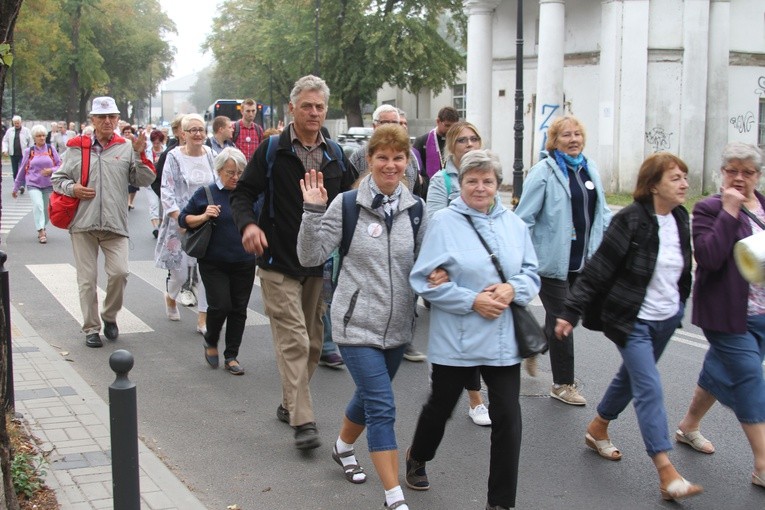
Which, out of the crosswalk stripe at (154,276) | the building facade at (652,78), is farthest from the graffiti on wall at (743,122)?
the crosswalk stripe at (154,276)

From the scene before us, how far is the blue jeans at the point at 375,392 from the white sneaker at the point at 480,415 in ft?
5.71

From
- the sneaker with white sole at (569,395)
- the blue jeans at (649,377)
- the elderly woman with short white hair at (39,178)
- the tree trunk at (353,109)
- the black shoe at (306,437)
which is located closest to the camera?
the blue jeans at (649,377)

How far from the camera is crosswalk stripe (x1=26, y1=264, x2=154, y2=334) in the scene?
9.30 m

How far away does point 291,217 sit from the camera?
5695 millimetres

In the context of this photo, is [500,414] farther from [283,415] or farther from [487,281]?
[283,415]

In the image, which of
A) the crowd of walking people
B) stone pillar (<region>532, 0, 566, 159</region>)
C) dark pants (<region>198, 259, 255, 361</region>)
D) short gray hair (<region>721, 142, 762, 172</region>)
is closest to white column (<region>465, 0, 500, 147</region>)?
stone pillar (<region>532, 0, 566, 159</region>)

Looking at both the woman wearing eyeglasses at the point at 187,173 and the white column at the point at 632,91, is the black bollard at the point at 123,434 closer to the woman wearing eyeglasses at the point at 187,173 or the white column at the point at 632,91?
the woman wearing eyeglasses at the point at 187,173

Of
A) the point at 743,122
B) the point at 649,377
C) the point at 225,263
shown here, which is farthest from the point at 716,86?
the point at 649,377

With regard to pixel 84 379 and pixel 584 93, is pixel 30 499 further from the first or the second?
pixel 584 93

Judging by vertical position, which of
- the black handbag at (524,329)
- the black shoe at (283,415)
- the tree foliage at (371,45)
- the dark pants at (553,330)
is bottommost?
the black shoe at (283,415)

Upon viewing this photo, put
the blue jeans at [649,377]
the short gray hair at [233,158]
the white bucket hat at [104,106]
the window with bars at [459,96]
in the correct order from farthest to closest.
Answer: the window with bars at [459,96], the white bucket hat at [104,106], the short gray hair at [233,158], the blue jeans at [649,377]

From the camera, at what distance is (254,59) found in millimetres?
67312

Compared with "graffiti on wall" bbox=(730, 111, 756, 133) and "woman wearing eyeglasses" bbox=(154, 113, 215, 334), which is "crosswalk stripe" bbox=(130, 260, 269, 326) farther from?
"graffiti on wall" bbox=(730, 111, 756, 133)

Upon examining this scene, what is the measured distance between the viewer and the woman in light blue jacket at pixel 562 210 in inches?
251
